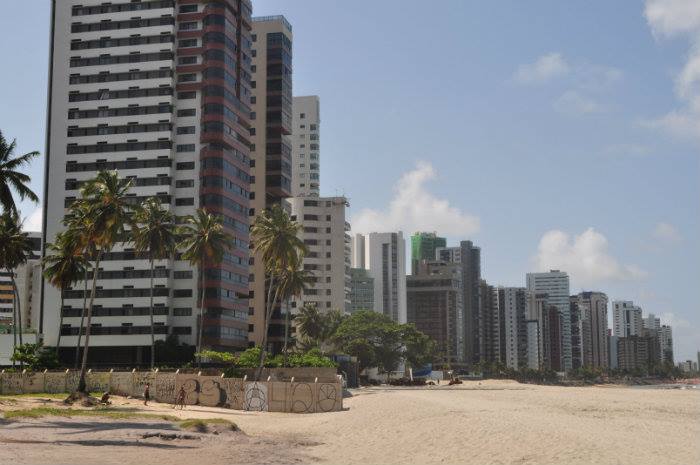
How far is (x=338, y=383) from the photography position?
2611 inches

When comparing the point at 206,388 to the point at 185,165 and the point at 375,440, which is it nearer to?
the point at 375,440

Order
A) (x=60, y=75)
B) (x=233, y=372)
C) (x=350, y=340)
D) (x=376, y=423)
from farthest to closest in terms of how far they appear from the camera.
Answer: (x=350, y=340) → (x=60, y=75) → (x=233, y=372) → (x=376, y=423)

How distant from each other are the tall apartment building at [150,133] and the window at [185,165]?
0.55 ft

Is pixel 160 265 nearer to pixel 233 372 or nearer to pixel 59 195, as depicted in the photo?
pixel 59 195

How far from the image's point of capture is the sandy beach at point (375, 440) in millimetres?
35125

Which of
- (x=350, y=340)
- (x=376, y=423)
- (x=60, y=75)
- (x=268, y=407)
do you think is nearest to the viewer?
(x=376, y=423)

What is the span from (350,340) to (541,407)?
302 feet

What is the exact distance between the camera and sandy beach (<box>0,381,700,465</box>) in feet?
115

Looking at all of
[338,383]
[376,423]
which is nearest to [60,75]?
[338,383]

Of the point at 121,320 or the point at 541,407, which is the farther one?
the point at 121,320

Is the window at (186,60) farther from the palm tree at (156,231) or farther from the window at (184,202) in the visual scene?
the palm tree at (156,231)

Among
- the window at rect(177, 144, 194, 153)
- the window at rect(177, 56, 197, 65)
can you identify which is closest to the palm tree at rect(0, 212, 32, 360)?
the window at rect(177, 144, 194, 153)

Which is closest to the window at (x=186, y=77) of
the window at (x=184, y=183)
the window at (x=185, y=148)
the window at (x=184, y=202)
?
the window at (x=185, y=148)

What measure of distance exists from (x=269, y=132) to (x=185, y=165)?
3702 centimetres
